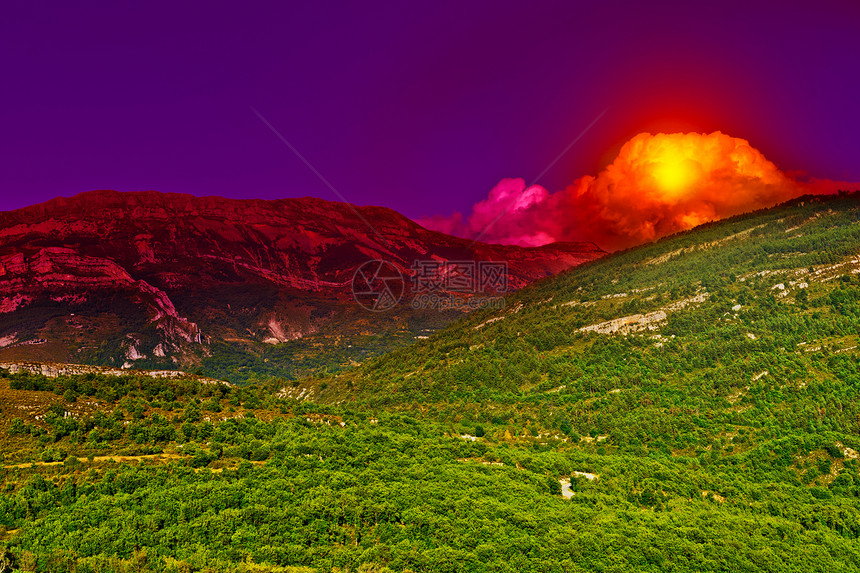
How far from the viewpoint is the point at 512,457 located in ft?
226

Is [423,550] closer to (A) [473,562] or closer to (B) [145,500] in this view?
(A) [473,562]

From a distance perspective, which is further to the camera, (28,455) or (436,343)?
(436,343)

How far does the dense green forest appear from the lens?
36594 millimetres

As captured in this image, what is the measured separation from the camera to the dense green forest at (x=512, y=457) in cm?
3659

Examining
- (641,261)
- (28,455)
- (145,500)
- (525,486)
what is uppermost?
(641,261)

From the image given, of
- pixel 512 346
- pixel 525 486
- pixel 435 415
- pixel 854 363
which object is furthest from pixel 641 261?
pixel 525 486

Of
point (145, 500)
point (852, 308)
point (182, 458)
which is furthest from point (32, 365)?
point (852, 308)

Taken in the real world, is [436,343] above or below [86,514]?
above

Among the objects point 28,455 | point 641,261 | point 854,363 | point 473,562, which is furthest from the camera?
point 641,261

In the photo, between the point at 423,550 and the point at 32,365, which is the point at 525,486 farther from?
the point at 32,365

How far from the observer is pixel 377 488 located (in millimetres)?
46844

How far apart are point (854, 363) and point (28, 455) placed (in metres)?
120

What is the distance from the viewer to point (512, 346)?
450 ft

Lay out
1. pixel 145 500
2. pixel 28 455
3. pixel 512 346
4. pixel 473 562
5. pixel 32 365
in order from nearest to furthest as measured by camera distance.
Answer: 1. pixel 473 562
2. pixel 145 500
3. pixel 28 455
4. pixel 32 365
5. pixel 512 346
